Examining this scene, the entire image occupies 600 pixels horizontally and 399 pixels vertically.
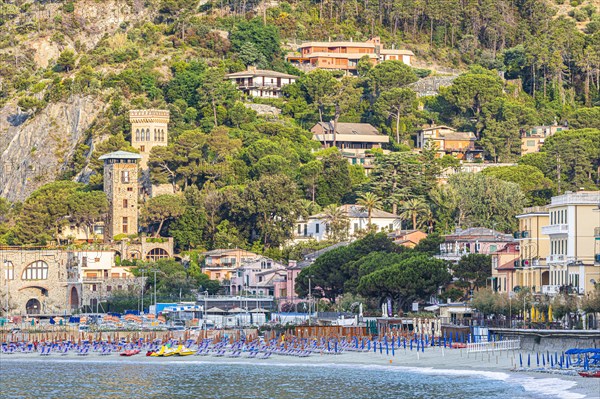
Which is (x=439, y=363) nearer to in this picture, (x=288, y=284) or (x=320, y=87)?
(x=288, y=284)

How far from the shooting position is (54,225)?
15050 centimetres

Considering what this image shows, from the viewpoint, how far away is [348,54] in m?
190

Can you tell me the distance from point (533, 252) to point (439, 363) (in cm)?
1464

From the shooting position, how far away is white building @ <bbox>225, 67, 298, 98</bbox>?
180m

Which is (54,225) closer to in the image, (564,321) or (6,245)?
(6,245)

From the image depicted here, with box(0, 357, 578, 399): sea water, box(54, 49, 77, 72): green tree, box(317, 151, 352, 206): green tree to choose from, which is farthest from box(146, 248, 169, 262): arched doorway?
box(54, 49, 77, 72): green tree

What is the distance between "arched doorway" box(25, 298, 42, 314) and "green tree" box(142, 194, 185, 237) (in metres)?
13.3

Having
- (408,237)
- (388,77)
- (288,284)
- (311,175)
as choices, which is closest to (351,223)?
(311,175)

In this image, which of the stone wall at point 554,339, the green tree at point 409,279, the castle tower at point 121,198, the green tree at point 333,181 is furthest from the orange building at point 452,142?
the stone wall at point 554,339

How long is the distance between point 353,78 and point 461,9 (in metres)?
21.1

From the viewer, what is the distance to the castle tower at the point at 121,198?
6004 inches

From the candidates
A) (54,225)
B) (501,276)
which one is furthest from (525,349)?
(54,225)

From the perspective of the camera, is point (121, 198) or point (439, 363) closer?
point (439, 363)

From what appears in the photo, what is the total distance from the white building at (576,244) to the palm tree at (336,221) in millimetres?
50506
